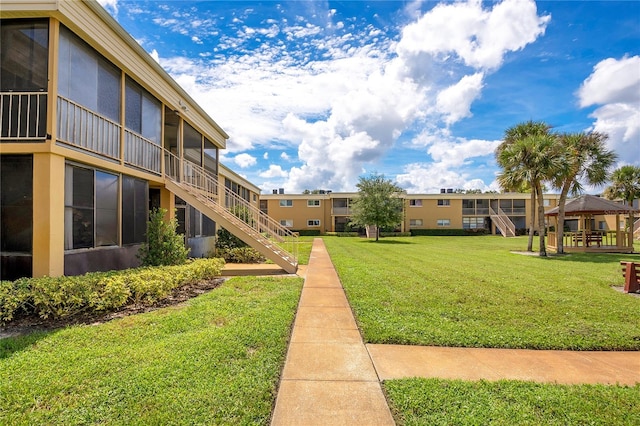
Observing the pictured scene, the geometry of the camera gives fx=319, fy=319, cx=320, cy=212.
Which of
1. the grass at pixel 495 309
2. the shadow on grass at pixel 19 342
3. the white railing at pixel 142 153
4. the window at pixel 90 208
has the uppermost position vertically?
the white railing at pixel 142 153

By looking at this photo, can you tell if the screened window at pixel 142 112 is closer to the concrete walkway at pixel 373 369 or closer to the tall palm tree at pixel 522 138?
the concrete walkway at pixel 373 369

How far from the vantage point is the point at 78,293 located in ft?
17.1

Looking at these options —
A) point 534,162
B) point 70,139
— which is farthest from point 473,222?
point 70,139

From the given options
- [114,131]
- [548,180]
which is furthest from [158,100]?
[548,180]

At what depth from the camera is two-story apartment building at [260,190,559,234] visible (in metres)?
40.6

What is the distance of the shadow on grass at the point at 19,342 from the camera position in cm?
383

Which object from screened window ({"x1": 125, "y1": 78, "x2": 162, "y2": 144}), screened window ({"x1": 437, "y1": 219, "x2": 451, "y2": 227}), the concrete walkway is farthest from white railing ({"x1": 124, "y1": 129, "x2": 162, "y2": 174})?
screened window ({"x1": 437, "y1": 219, "x2": 451, "y2": 227})

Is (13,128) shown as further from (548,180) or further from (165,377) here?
(548,180)

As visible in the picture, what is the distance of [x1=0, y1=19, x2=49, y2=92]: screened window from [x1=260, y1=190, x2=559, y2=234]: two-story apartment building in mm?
33790

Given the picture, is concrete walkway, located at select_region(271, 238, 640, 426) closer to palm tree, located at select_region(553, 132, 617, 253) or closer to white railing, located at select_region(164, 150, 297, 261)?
white railing, located at select_region(164, 150, 297, 261)

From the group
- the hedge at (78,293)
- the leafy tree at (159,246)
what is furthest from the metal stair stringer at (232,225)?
the hedge at (78,293)

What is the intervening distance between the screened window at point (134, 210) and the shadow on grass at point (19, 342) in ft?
12.5

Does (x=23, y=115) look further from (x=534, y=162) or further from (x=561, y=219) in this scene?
(x=561, y=219)

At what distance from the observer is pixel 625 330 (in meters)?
4.94
